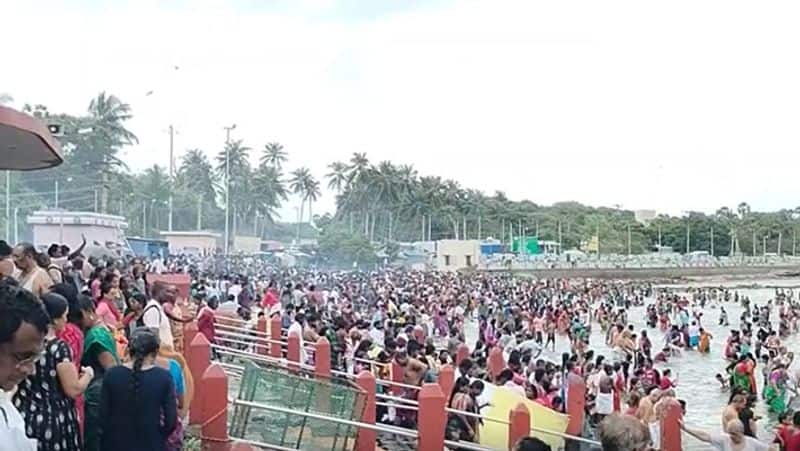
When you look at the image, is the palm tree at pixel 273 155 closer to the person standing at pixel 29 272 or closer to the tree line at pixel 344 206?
the tree line at pixel 344 206

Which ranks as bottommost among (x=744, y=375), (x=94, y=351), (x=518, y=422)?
(x=744, y=375)

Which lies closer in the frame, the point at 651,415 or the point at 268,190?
the point at 651,415

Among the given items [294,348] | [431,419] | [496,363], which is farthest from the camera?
[496,363]

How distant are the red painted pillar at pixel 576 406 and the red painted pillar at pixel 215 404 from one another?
4576mm

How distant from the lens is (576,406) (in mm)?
10539

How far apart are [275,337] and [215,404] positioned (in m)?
5.78

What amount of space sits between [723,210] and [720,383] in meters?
116

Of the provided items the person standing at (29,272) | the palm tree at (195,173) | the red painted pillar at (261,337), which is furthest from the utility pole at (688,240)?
the person standing at (29,272)

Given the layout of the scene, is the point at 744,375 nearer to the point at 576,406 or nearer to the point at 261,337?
the point at 576,406

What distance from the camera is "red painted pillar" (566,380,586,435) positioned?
10.4 m

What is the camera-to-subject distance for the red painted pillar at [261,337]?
1291 cm

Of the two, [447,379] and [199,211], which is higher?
[199,211]

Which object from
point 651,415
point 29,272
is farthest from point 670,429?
point 29,272

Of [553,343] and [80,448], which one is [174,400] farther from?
[553,343]
